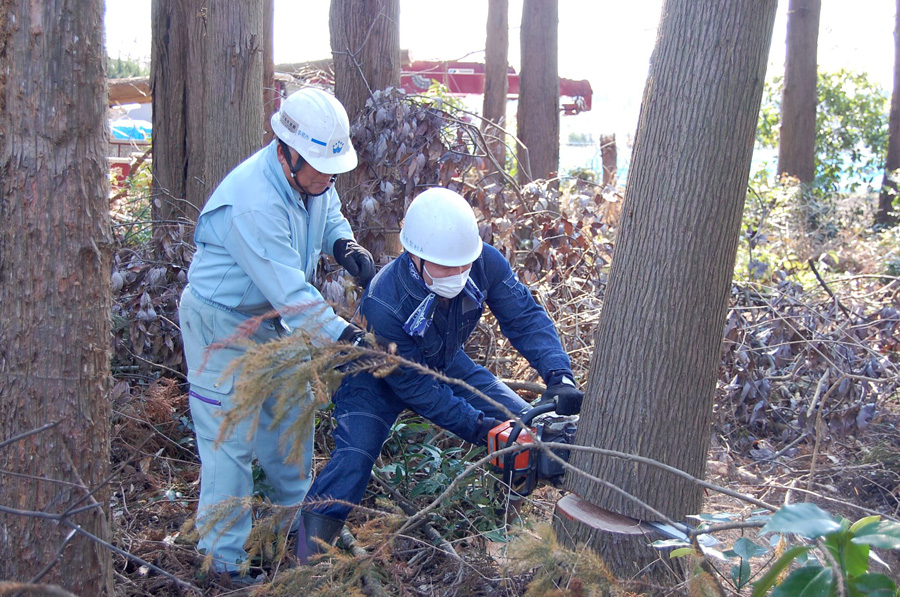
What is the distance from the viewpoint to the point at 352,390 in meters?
3.32

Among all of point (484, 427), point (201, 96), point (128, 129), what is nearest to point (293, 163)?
point (484, 427)

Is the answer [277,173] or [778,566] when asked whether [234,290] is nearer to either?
[277,173]

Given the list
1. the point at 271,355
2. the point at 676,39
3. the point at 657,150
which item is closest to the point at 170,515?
the point at 271,355

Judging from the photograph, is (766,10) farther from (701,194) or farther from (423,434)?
(423,434)

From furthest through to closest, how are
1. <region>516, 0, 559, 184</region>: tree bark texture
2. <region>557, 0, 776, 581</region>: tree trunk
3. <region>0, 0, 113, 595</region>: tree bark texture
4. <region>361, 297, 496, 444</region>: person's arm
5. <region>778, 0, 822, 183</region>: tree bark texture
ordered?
1. <region>778, 0, 822, 183</region>: tree bark texture
2. <region>516, 0, 559, 184</region>: tree bark texture
3. <region>361, 297, 496, 444</region>: person's arm
4. <region>557, 0, 776, 581</region>: tree trunk
5. <region>0, 0, 113, 595</region>: tree bark texture

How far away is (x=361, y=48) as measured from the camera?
5.16 m

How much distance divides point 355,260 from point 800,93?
35.2 feet

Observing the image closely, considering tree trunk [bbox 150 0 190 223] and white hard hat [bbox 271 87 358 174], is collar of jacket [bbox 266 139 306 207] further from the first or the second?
tree trunk [bbox 150 0 190 223]

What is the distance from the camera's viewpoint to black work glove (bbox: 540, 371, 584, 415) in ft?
10.1

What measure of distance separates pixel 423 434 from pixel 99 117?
97.8 inches

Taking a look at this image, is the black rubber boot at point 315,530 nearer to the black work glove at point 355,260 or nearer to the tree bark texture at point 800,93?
the black work glove at point 355,260

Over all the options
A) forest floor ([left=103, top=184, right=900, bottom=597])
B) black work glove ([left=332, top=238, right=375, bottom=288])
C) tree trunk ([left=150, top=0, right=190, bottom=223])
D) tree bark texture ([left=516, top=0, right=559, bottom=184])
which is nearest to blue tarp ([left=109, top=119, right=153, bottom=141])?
tree bark texture ([left=516, top=0, right=559, bottom=184])

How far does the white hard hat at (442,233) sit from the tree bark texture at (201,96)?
208cm

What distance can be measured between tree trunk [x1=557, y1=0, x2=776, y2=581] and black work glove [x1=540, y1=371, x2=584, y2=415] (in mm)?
335
